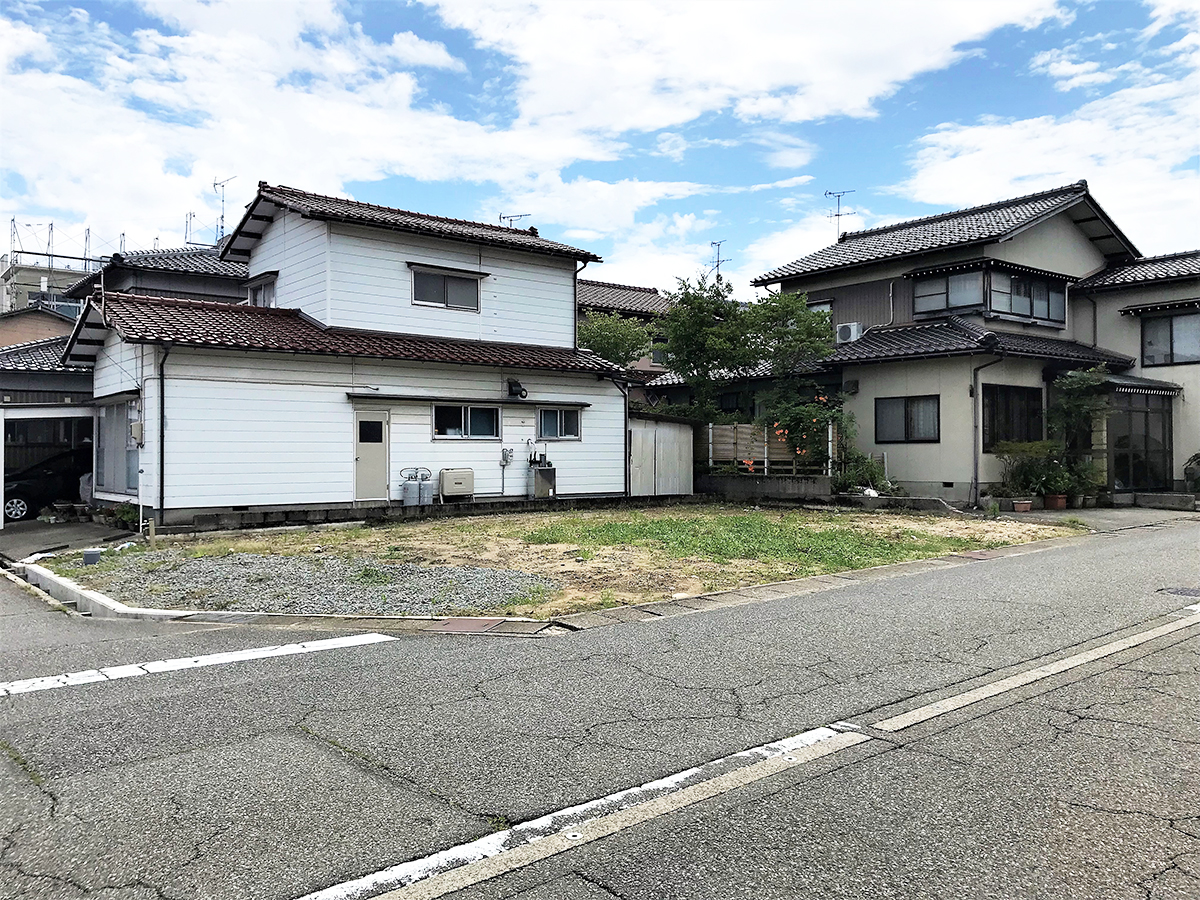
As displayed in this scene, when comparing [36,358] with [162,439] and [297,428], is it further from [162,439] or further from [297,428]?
[297,428]

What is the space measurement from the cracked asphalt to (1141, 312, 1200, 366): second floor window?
1961cm

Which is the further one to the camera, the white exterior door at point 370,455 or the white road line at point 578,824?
the white exterior door at point 370,455

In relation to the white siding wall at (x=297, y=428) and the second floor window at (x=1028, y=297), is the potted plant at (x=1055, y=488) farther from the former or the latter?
the white siding wall at (x=297, y=428)

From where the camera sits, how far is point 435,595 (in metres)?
9.20

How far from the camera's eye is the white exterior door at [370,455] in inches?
680

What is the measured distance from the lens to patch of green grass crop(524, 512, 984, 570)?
12.2 metres

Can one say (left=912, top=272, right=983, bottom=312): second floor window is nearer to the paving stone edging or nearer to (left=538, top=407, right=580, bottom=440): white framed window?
(left=538, top=407, right=580, bottom=440): white framed window

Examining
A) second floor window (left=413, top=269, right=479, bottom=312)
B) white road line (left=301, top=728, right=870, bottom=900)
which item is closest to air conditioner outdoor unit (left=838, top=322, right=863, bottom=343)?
second floor window (left=413, top=269, right=479, bottom=312)

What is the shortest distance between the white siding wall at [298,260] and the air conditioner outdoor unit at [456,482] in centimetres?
415

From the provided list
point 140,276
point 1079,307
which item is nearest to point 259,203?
point 140,276

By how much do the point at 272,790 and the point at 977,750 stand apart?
3.63 metres

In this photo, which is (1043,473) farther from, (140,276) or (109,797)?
(140,276)

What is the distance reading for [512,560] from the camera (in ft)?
38.8

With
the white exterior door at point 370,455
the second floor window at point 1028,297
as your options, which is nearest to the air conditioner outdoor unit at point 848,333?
the second floor window at point 1028,297
